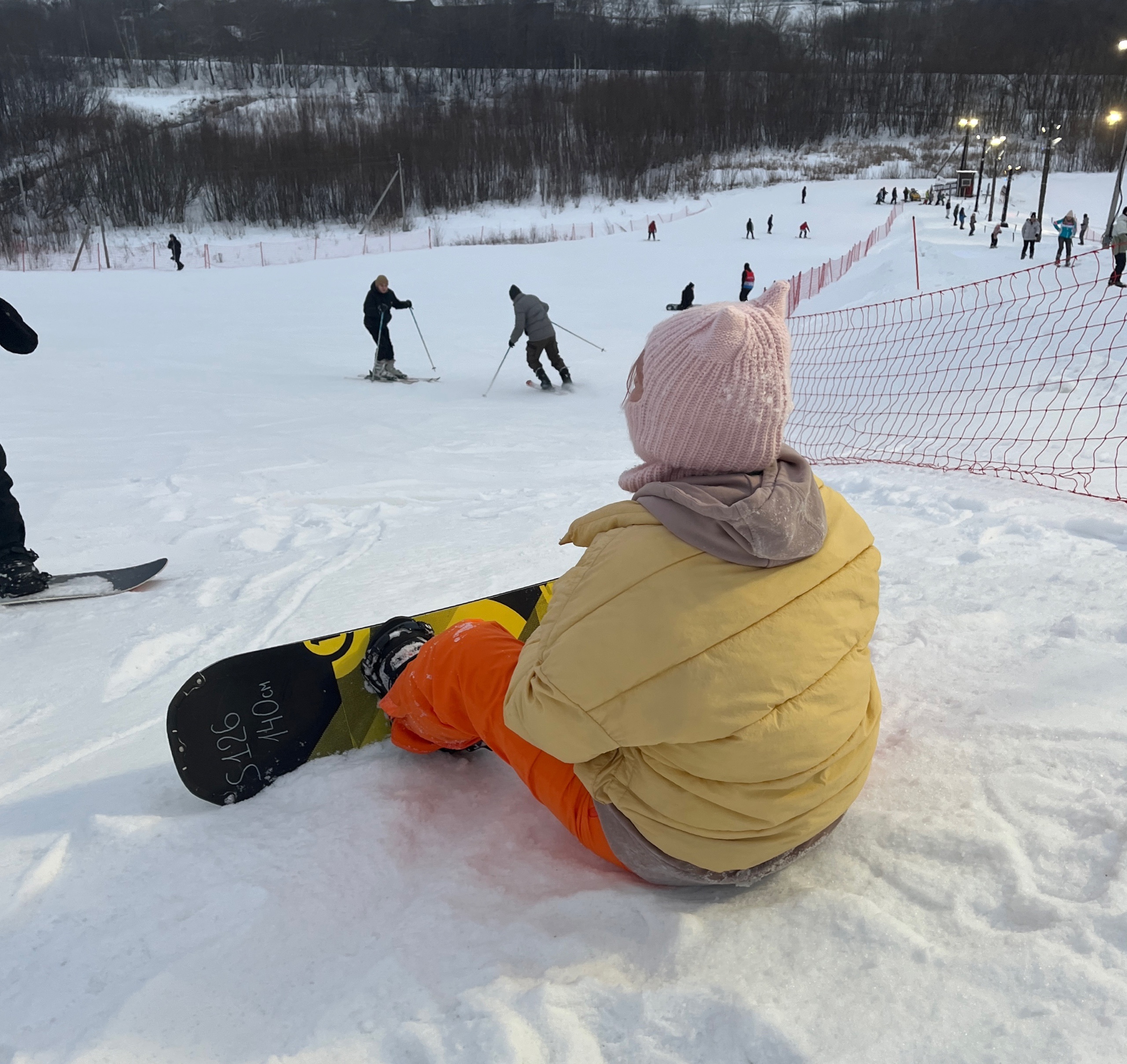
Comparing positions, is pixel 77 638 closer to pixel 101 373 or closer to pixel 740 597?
pixel 740 597

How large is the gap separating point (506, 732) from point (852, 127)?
54565 millimetres

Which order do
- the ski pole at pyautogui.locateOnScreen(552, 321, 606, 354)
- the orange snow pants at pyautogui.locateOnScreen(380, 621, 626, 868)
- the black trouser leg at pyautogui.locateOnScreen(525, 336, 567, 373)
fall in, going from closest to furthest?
the orange snow pants at pyautogui.locateOnScreen(380, 621, 626, 868), the black trouser leg at pyautogui.locateOnScreen(525, 336, 567, 373), the ski pole at pyautogui.locateOnScreen(552, 321, 606, 354)

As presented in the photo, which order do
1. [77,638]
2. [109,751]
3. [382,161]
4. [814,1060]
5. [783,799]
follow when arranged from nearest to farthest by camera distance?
[814,1060] → [783,799] → [109,751] → [77,638] → [382,161]

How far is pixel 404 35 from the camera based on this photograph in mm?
55000

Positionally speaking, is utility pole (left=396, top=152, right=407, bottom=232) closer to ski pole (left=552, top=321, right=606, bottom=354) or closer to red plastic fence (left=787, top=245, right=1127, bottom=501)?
ski pole (left=552, top=321, right=606, bottom=354)

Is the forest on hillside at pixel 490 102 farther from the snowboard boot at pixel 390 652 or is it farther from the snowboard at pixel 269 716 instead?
the snowboard boot at pixel 390 652

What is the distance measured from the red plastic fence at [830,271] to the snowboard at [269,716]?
37.4 feet

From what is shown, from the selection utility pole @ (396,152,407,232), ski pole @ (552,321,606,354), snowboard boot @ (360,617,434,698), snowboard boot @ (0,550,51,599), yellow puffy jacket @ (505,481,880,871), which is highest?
utility pole @ (396,152,407,232)

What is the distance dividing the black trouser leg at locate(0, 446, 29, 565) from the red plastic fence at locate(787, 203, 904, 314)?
1096 cm

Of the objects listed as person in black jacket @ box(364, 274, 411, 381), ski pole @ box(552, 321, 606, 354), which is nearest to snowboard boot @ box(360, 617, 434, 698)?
person in black jacket @ box(364, 274, 411, 381)

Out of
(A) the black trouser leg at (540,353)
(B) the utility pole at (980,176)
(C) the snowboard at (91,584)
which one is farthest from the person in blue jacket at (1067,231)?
(C) the snowboard at (91,584)

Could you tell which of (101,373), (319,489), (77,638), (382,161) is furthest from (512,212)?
(77,638)

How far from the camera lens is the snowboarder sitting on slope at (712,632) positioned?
1.04 m

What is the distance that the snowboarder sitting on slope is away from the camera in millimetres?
1042
